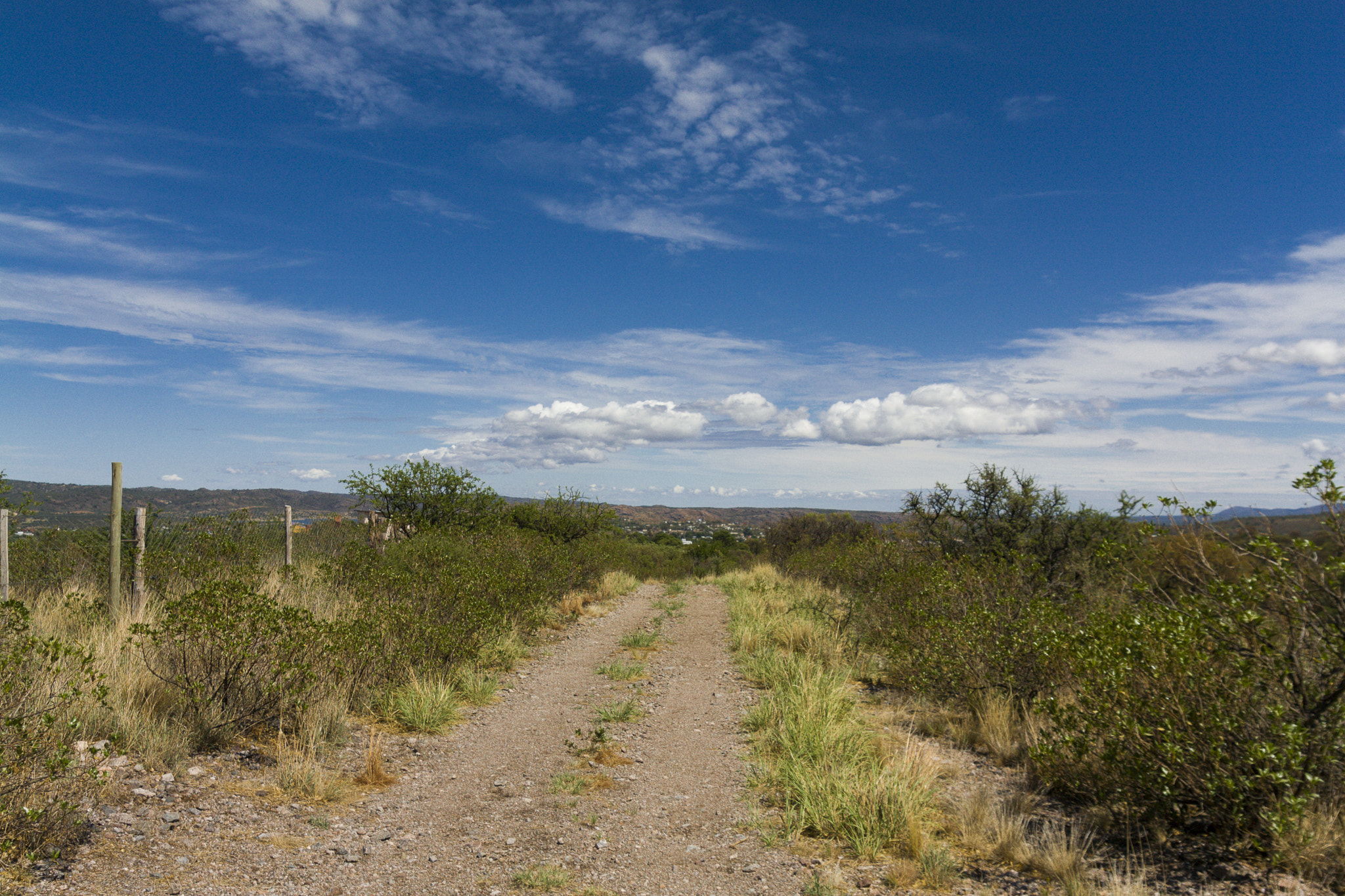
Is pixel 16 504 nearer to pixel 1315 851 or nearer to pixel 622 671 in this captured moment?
pixel 622 671

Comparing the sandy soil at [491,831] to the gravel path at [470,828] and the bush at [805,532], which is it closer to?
the gravel path at [470,828]

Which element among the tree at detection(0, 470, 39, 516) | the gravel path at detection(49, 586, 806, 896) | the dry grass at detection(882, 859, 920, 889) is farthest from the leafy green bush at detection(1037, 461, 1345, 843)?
the tree at detection(0, 470, 39, 516)

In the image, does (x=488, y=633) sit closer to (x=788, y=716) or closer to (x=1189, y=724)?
(x=788, y=716)

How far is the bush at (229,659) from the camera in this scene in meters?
5.59

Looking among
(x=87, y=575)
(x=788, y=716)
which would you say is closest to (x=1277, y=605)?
(x=788, y=716)

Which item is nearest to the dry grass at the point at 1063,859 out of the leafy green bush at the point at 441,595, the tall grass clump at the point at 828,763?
the tall grass clump at the point at 828,763

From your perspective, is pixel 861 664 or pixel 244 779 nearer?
pixel 244 779

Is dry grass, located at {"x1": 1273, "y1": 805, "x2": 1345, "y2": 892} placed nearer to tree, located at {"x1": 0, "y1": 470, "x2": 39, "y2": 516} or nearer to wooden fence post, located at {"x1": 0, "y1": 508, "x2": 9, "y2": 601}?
wooden fence post, located at {"x1": 0, "y1": 508, "x2": 9, "y2": 601}

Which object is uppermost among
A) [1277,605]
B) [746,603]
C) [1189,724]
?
[1277,605]

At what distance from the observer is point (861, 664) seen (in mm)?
9664

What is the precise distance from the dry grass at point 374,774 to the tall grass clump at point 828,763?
289 centimetres

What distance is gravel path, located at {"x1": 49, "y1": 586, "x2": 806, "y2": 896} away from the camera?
3908 mm

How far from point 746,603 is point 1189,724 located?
11.9 metres

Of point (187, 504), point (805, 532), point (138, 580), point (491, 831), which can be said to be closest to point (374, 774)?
point (491, 831)
